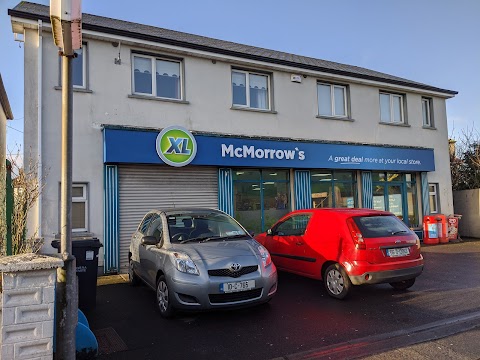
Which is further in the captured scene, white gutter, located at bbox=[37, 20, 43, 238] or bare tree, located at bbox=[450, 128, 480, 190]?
bare tree, located at bbox=[450, 128, 480, 190]

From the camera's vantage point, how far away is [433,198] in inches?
647

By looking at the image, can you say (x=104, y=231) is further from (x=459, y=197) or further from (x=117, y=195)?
(x=459, y=197)

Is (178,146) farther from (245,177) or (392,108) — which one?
(392,108)

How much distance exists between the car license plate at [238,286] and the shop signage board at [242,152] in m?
5.53

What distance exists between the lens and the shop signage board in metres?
9.93

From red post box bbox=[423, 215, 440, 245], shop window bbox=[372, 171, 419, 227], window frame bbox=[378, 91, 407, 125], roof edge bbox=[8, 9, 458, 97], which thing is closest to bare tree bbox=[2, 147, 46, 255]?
roof edge bbox=[8, 9, 458, 97]

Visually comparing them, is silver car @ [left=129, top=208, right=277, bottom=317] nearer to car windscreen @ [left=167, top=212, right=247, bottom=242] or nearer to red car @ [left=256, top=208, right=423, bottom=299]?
car windscreen @ [left=167, top=212, right=247, bottom=242]

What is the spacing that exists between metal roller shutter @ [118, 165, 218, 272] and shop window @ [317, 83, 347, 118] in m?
5.15

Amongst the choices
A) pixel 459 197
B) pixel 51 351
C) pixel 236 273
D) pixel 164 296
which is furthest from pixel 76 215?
pixel 459 197

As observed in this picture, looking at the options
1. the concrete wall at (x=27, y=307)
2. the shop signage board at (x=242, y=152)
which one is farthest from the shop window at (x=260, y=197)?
the concrete wall at (x=27, y=307)

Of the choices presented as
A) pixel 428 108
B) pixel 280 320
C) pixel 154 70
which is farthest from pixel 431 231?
pixel 154 70

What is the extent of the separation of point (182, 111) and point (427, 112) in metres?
11.5

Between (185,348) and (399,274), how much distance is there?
3947 millimetres

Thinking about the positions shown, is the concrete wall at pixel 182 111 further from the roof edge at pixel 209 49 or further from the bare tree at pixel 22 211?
the bare tree at pixel 22 211
